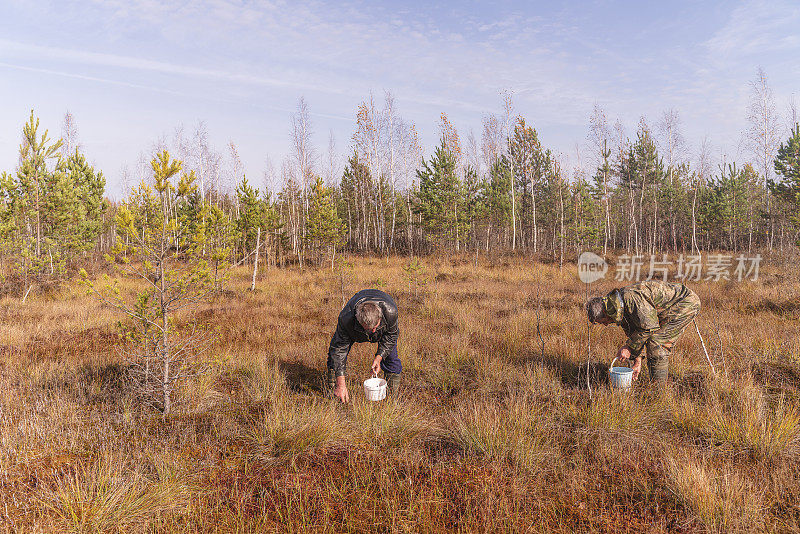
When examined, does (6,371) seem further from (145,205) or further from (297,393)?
(297,393)

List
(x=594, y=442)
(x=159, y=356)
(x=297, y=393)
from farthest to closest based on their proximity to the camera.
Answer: (x=297, y=393)
(x=159, y=356)
(x=594, y=442)

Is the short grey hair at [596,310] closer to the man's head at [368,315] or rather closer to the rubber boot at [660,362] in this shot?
the rubber boot at [660,362]

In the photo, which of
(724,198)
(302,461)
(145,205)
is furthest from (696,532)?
(724,198)

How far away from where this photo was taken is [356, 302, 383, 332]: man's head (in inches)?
139

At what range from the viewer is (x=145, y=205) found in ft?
15.4

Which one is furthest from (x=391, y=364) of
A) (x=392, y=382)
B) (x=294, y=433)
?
(x=294, y=433)

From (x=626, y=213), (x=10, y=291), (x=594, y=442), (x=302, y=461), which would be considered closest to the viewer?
(x=302, y=461)

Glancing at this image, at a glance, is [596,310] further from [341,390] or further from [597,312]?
[341,390]

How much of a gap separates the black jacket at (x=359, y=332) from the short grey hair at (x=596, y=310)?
2105 millimetres

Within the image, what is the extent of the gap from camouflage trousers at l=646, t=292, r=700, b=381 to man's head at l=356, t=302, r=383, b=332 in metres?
3.15

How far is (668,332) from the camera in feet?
14.0

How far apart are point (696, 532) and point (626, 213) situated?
126ft

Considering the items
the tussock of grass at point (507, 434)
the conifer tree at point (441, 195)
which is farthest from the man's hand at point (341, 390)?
the conifer tree at point (441, 195)

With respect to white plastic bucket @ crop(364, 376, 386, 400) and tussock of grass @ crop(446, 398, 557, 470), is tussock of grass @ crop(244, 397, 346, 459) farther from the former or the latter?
tussock of grass @ crop(446, 398, 557, 470)
